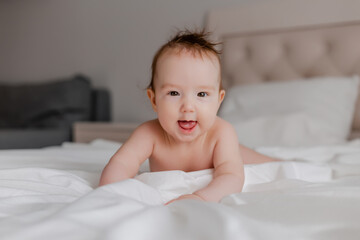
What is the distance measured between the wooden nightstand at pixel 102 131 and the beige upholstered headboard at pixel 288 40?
0.84 meters

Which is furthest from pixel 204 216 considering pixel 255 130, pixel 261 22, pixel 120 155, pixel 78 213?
pixel 261 22

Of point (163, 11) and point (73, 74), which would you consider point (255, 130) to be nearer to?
point (163, 11)

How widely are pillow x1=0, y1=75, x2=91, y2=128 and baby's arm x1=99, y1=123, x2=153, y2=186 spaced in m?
2.30

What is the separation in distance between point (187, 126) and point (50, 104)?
254 centimetres

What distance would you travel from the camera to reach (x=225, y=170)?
3.07 feet

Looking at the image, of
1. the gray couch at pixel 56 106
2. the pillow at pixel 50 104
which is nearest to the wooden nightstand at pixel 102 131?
the gray couch at pixel 56 106

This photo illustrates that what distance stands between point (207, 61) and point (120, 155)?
34 cm

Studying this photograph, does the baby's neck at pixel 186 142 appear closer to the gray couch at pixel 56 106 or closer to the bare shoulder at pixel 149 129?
the bare shoulder at pixel 149 129

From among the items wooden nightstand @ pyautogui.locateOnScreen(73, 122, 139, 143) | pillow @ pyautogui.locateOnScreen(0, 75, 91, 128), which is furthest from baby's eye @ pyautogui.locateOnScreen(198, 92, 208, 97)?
pillow @ pyautogui.locateOnScreen(0, 75, 91, 128)

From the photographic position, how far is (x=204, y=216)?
52 cm

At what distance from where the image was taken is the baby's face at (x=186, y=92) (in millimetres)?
906

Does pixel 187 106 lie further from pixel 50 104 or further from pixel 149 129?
pixel 50 104

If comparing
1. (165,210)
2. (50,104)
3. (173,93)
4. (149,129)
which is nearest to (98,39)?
(50,104)

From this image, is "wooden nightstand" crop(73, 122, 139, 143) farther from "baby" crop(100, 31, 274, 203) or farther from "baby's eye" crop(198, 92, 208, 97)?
"baby's eye" crop(198, 92, 208, 97)
